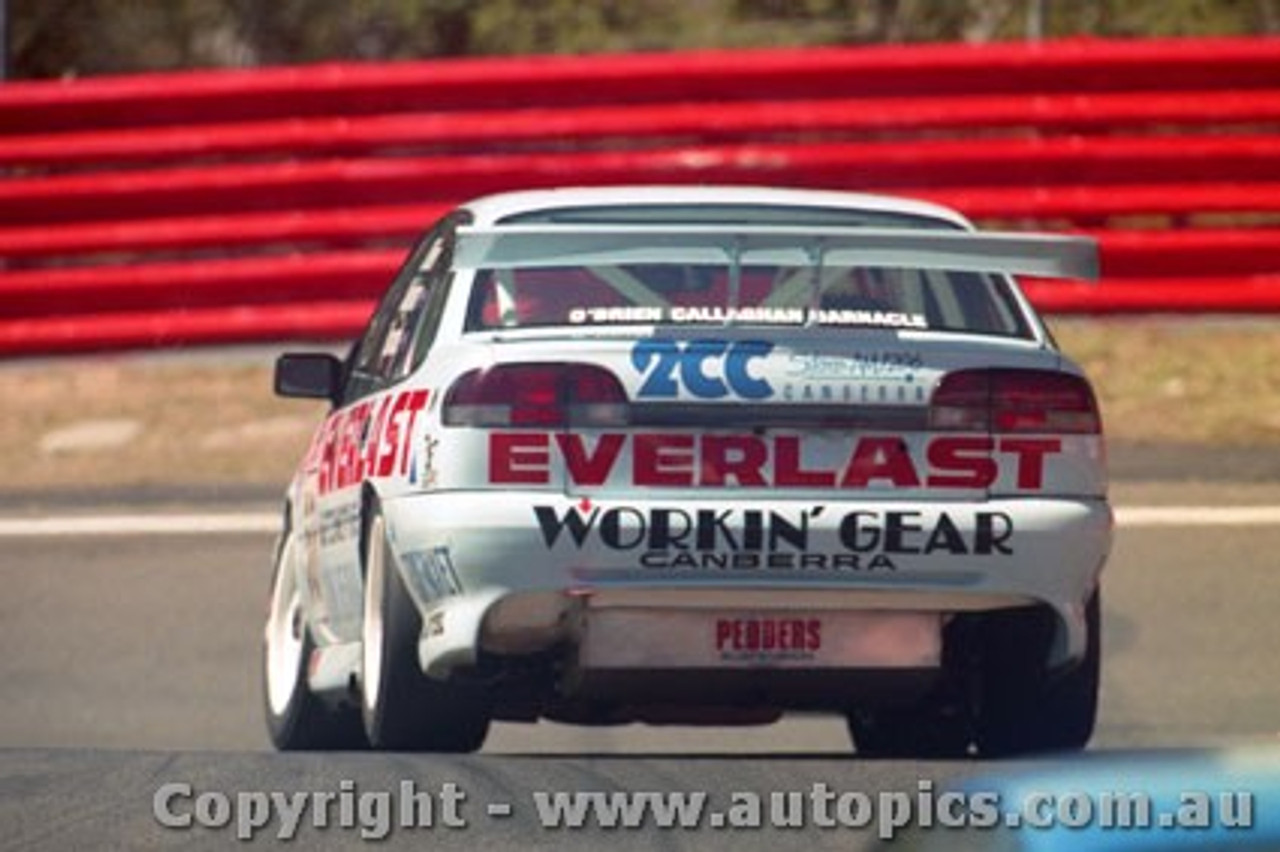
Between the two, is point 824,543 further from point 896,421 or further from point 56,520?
point 56,520

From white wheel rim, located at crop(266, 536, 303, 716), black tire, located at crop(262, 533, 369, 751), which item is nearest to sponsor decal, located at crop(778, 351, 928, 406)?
black tire, located at crop(262, 533, 369, 751)

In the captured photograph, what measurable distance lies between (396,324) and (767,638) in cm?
163

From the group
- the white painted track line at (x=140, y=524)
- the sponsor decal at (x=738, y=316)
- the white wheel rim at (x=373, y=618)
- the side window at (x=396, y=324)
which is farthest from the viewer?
the white painted track line at (x=140, y=524)

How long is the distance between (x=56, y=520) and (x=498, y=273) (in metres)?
5.29

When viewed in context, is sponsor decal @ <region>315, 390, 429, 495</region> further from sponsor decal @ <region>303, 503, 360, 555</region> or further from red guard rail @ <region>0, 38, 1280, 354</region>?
red guard rail @ <region>0, 38, 1280, 354</region>

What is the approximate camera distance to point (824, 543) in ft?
25.0

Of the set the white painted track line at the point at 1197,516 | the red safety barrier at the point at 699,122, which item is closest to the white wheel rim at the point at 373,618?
the white painted track line at the point at 1197,516

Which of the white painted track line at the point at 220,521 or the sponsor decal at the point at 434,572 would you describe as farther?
the white painted track line at the point at 220,521

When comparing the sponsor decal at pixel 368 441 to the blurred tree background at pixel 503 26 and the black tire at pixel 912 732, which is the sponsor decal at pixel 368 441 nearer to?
the black tire at pixel 912 732

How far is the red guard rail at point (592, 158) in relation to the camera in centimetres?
1511

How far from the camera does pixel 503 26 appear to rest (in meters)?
20.5

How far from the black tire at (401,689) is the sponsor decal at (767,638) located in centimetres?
65

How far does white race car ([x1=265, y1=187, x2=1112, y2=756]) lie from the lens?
25.0 ft

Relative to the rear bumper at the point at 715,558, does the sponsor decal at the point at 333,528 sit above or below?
below
